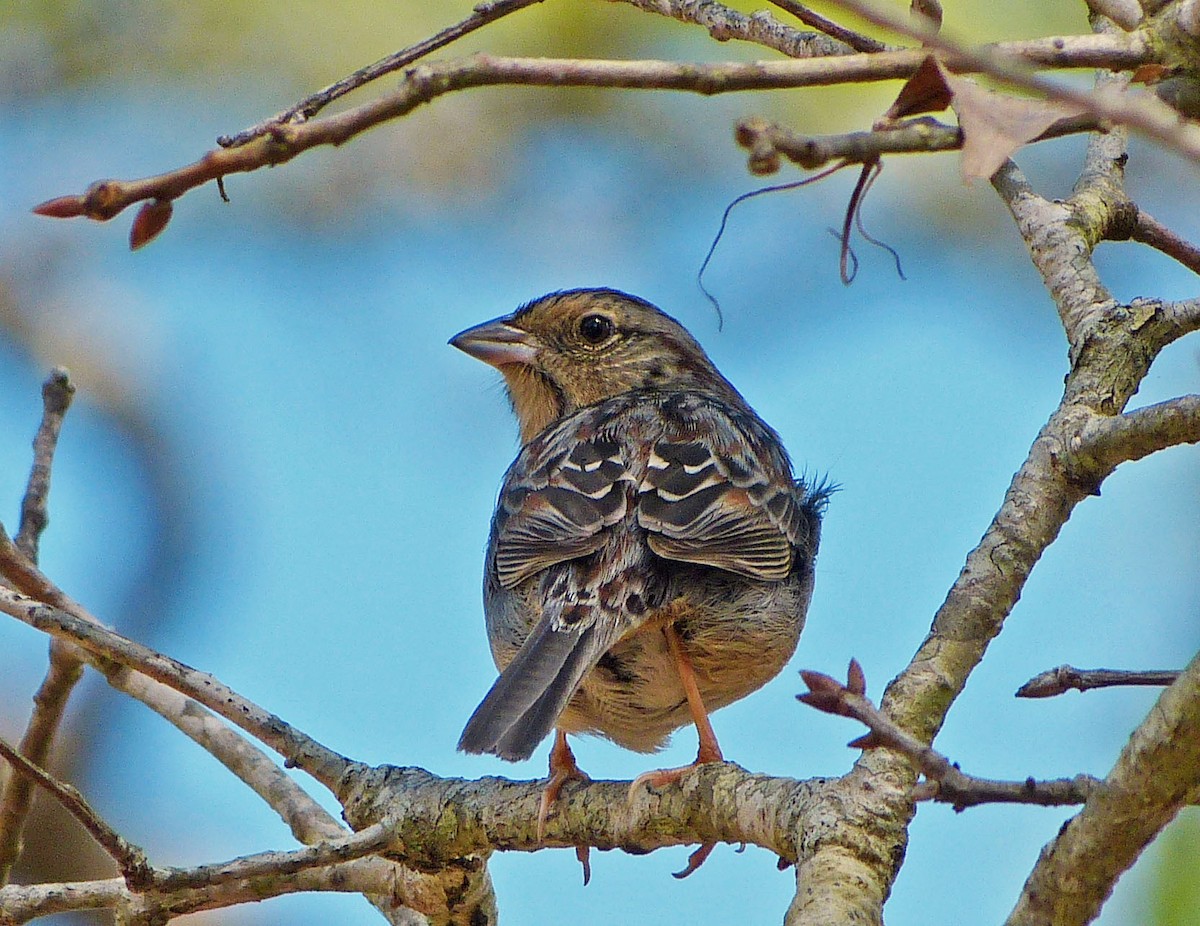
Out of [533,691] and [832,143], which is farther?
[533,691]

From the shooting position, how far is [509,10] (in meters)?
3.17

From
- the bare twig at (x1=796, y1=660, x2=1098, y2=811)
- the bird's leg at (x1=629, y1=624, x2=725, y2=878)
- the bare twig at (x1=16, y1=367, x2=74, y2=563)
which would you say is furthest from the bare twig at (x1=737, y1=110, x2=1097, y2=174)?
the bare twig at (x1=16, y1=367, x2=74, y2=563)

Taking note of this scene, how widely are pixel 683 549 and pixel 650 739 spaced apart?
768mm

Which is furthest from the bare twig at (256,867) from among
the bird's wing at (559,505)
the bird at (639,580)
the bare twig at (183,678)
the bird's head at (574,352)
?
the bird's head at (574,352)

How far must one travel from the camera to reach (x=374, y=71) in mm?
2697

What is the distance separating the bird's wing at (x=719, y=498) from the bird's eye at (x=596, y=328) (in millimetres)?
775

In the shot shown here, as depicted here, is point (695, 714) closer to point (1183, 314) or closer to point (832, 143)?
point (1183, 314)

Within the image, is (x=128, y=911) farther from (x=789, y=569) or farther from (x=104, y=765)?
(x=104, y=765)

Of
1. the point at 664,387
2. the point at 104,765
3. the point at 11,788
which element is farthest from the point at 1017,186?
the point at 104,765

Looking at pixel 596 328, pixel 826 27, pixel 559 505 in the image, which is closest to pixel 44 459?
pixel 559 505

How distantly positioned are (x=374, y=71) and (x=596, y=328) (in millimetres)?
3459

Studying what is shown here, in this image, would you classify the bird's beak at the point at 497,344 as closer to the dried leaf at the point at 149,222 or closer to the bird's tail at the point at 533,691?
the bird's tail at the point at 533,691

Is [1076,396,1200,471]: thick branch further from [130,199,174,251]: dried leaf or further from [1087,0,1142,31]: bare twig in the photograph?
[130,199,174,251]: dried leaf

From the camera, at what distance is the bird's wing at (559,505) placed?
169 inches
